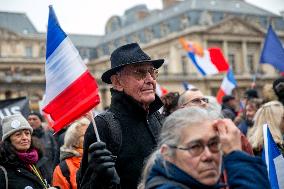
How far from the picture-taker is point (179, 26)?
53.2 m

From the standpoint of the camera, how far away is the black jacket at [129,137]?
334 centimetres

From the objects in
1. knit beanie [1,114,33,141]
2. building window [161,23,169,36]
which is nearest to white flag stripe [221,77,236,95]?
knit beanie [1,114,33,141]

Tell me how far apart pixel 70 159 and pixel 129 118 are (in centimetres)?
177

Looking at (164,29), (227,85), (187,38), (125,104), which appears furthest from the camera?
(164,29)

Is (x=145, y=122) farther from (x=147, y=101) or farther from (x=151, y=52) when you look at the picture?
(x=151, y=52)

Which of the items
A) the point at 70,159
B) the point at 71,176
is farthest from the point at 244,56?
the point at 71,176

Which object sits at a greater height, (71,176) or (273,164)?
(273,164)

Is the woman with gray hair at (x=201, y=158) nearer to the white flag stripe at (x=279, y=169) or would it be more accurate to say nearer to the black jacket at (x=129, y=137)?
the black jacket at (x=129, y=137)

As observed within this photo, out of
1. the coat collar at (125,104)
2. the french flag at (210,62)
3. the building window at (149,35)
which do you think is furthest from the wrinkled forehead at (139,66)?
the building window at (149,35)

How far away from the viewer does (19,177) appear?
466cm

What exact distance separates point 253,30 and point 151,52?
11.5 m

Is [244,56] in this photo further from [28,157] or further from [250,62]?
[28,157]

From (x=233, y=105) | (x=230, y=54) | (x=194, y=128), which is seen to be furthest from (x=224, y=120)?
(x=230, y=54)

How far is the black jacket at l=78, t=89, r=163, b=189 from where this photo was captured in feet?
10.9
